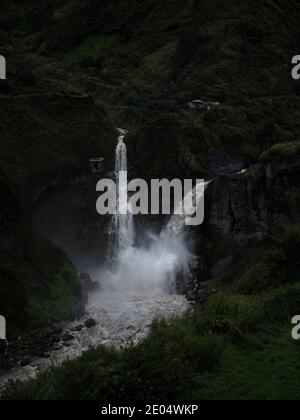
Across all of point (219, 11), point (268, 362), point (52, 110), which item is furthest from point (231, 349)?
point (219, 11)

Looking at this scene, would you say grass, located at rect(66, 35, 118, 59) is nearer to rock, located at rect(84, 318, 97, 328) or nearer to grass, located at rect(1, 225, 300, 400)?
rock, located at rect(84, 318, 97, 328)

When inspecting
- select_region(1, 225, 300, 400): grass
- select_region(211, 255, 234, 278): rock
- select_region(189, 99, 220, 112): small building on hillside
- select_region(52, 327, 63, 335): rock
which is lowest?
select_region(1, 225, 300, 400): grass

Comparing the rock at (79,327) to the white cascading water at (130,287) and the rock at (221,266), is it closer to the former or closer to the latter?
the white cascading water at (130,287)

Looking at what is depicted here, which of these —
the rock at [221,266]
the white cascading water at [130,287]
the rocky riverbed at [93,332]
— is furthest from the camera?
the rock at [221,266]

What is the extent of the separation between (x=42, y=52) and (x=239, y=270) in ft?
259

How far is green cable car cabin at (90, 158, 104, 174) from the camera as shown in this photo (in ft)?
134

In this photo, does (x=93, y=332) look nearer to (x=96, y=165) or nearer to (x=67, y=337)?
(x=67, y=337)

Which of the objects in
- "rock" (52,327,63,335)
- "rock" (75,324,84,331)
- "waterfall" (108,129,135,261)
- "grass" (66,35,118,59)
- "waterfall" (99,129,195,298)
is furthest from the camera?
"grass" (66,35,118,59)

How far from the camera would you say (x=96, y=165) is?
41.2 m

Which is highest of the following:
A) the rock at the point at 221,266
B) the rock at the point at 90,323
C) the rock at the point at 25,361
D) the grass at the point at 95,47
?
the grass at the point at 95,47

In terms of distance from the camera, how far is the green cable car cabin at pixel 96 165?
40.8 meters

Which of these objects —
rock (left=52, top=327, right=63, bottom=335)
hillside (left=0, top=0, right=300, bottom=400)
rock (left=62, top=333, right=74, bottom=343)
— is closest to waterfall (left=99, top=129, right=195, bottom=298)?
hillside (left=0, top=0, right=300, bottom=400)

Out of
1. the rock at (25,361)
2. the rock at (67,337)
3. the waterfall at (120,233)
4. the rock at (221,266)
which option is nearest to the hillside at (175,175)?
the rock at (221,266)
